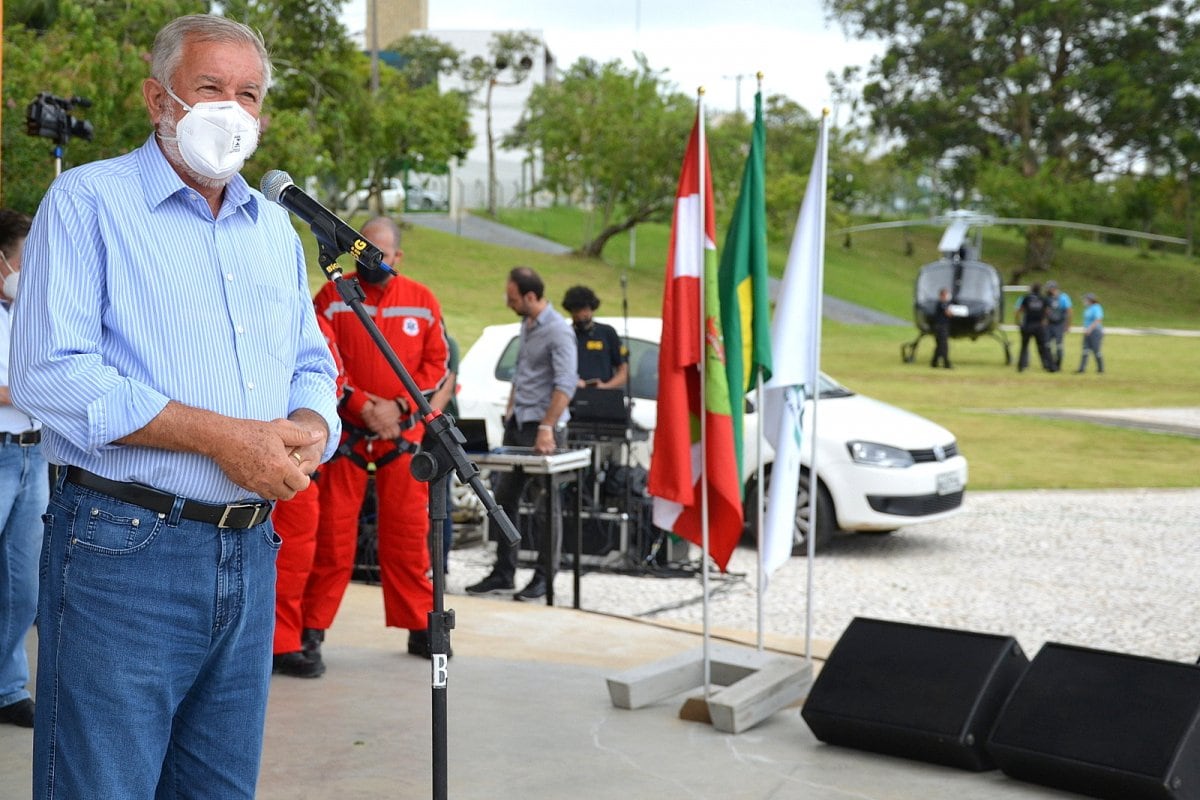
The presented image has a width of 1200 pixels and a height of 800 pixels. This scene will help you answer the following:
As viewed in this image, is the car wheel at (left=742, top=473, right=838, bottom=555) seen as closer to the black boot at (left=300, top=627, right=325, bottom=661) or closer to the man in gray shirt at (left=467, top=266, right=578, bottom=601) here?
the man in gray shirt at (left=467, top=266, right=578, bottom=601)

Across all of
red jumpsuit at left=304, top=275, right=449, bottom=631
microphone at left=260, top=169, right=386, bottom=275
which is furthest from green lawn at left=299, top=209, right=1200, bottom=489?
microphone at left=260, top=169, right=386, bottom=275

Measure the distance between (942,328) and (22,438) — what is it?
99.7 ft

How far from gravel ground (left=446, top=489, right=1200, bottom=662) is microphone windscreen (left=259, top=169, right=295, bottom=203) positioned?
4.78 metres

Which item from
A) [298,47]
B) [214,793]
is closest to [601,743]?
[214,793]

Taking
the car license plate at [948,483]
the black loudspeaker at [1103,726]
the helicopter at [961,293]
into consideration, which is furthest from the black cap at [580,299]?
the helicopter at [961,293]

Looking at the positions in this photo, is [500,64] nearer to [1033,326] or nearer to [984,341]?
[984,341]

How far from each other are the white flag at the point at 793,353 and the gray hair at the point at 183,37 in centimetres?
323

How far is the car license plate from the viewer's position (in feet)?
31.7

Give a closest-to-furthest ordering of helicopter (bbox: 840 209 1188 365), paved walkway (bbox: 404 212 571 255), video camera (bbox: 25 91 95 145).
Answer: video camera (bbox: 25 91 95 145)
helicopter (bbox: 840 209 1188 365)
paved walkway (bbox: 404 212 571 255)

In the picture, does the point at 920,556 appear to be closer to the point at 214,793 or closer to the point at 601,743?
the point at 601,743

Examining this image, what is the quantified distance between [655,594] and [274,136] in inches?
418

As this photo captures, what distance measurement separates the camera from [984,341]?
43.3 meters

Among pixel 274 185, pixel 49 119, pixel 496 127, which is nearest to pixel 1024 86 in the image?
pixel 496 127

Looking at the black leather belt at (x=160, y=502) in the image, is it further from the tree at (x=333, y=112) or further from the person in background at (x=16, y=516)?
the tree at (x=333, y=112)
